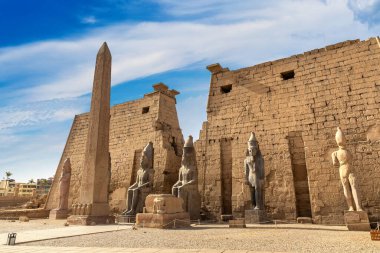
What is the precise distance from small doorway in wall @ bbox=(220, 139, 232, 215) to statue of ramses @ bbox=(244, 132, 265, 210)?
1878mm

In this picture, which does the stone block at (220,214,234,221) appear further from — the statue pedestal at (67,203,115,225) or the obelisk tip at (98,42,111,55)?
the obelisk tip at (98,42,111,55)

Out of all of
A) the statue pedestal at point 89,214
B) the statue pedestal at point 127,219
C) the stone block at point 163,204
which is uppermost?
the stone block at point 163,204

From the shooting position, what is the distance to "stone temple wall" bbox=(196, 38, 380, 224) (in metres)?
7.65

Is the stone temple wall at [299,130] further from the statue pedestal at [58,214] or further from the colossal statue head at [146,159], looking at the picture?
the statue pedestal at [58,214]

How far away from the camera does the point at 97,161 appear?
746 centimetres

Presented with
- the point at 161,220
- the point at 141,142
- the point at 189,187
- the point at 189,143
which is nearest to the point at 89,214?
the point at 161,220

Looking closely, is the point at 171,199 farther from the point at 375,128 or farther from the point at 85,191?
the point at 375,128

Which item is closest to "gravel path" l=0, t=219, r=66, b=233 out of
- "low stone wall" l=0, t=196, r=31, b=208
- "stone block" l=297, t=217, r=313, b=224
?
Result: "stone block" l=297, t=217, r=313, b=224

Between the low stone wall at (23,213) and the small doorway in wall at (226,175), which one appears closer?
the small doorway in wall at (226,175)

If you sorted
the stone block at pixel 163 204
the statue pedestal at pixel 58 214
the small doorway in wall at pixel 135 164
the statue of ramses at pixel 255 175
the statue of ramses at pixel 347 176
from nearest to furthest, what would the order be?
the statue of ramses at pixel 347 176, the stone block at pixel 163 204, the statue of ramses at pixel 255 175, the statue pedestal at pixel 58 214, the small doorway in wall at pixel 135 164

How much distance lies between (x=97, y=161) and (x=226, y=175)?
447cm

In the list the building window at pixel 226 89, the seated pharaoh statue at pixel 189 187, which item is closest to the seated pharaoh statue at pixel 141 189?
the seated pharaoh statue at pixel 189 187

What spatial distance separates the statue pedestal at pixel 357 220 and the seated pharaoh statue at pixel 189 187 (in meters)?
4.02

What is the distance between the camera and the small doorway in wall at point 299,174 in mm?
8227
